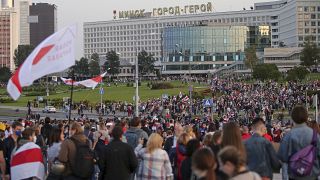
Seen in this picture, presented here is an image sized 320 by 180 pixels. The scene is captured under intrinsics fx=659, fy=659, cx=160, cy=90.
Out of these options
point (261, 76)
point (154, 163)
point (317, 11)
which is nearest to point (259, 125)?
point (154, 163)

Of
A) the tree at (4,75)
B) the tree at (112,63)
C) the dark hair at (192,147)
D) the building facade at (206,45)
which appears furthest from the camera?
the building facade at (206,45)

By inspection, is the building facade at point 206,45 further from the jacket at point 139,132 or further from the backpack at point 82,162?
the backpack at point 82,162

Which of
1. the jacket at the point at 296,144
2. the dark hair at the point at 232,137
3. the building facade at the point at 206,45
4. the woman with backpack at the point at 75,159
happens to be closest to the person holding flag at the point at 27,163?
the woman with backpack at the point at 75,159

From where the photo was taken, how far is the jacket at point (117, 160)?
10992 mm

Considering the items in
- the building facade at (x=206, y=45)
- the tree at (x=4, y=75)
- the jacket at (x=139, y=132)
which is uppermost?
the building facade at (x=206, y=45)

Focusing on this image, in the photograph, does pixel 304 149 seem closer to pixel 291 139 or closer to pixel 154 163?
pixel 291 139

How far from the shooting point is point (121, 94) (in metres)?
96.6

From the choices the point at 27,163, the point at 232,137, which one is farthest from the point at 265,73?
→ the point at 232,137

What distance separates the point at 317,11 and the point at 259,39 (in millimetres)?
27588

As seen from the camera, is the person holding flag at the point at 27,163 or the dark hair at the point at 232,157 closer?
the dark hair at the point at 232,157

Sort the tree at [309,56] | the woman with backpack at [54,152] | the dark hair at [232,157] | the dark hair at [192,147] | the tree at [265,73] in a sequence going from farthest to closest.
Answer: the tree at [309,56], the tree at [265,73], the woman with backpack at [54,152], the dark hair at [192,147], the dark hair at [232,157]

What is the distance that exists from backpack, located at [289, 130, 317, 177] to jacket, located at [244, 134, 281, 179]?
23cm

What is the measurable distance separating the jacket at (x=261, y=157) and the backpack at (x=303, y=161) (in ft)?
0.76

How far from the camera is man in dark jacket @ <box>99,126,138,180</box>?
1099 centimetres
